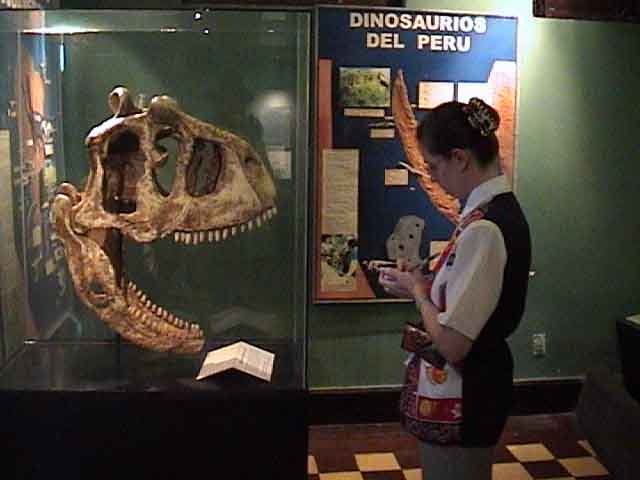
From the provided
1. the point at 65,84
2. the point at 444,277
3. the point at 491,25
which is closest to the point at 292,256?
the point at 444,277

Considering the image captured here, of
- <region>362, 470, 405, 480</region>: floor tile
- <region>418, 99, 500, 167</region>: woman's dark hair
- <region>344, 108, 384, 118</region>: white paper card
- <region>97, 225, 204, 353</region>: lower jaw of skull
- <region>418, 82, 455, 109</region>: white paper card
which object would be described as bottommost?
<region>362, 470, 405, 480</region>: floor tile

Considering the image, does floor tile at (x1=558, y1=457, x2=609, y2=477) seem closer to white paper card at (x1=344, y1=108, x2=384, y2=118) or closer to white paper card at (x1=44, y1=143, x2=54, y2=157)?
white paper card at (x1=344, y1=108, x2=384, y2=118)

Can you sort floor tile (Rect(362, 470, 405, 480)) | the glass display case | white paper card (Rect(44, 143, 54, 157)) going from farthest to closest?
1. floor tile (Rect(362, 470, 405, 480))
2. white paper card (Rect(44, 143, 54, 157))
3. the glass display case

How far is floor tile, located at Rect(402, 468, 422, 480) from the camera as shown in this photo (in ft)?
10.7

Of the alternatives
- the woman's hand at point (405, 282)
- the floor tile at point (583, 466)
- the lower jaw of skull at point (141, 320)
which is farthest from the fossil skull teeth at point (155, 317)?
the floor tile at point (583, 466)

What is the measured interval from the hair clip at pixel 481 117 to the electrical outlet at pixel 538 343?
2.17 metres

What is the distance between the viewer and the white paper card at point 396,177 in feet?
12.0

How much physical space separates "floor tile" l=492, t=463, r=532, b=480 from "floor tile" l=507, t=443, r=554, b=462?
0.08m

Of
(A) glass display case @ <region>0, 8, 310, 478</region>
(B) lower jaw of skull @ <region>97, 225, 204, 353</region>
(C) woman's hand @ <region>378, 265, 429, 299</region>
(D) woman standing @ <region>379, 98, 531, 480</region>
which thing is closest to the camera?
(D) woman standing @ <region>379, 98, 531, 480</region>

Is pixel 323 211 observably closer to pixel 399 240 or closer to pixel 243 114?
pixel 399 240

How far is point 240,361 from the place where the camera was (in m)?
2.21

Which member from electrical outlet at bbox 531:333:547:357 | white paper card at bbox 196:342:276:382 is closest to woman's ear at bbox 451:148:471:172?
white paper card at bbox 196:342:276:382

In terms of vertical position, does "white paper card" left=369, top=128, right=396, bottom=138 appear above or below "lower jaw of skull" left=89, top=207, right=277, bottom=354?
above

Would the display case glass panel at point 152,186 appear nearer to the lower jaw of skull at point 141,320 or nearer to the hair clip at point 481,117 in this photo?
the lower jaw of skull at point 141,320
